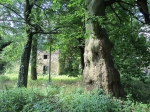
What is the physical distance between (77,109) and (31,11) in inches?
396

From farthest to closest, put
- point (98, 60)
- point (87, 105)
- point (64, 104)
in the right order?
point (98, 60), point (64, 104), point (87, 105)

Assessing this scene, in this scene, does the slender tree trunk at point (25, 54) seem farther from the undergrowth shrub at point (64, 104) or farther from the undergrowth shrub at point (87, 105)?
the undergrowth shrub at point (87, 105)

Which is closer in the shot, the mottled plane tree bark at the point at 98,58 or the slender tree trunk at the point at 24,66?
the mottled plane tree bark at the point at 98,58

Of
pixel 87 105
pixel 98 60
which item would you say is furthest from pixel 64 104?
pixel 98 60

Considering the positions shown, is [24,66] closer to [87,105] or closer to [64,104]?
[64,104]

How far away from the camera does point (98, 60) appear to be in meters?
8.91

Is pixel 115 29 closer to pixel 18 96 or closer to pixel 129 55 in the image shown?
pixel 129 55

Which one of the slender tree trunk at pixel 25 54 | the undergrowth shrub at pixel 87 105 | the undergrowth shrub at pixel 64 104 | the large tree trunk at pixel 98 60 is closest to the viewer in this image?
the undergrowth shrub at pixel 87 105

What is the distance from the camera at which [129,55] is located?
11203mm

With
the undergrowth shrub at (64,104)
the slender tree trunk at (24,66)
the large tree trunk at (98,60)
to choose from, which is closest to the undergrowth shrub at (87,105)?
the undergrowth shrub at (64,104)

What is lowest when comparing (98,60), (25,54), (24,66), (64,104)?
(64,104)

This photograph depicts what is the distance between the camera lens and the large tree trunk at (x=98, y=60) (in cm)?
860

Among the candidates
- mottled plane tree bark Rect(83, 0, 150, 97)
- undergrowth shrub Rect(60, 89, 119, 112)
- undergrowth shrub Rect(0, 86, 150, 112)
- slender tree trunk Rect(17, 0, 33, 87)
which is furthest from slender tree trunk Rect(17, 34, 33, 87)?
undergrowth shrub Rect(60, 89, 119, 112)

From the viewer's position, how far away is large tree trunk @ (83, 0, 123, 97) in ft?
28.2
